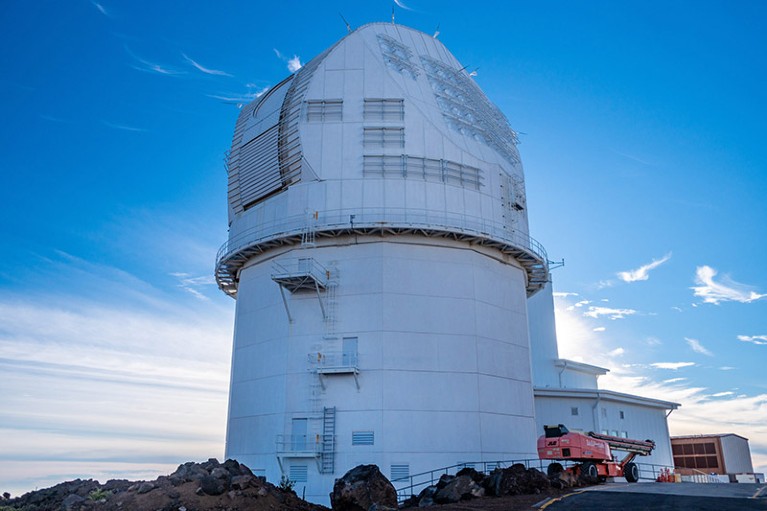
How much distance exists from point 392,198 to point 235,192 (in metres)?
9.11

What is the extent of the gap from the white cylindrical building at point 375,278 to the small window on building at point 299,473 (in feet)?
0.18

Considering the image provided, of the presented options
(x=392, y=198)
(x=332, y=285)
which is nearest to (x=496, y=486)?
(x=332, y=285)

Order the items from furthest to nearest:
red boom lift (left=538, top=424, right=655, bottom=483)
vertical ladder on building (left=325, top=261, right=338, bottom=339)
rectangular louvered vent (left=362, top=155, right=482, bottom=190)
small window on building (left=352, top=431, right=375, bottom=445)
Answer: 1. rectangular louvered vent (left=362, top=155, right=482, bottom=190)
2. vertical ladder on building (left=325, top=261, right=338, bottom=339)
3. small window on building (left=352, top=431, right=375, bottom=445)
4. red boom lift (left=538, top=424, right=655, bottom=483)

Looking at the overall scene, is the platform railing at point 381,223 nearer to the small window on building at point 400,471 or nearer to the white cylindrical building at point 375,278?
the white cylindrical building at point 375,278

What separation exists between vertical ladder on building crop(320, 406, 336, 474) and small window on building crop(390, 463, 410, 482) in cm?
232

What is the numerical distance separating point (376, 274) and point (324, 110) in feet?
27.6

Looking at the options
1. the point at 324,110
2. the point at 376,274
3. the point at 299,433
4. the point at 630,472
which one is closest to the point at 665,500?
the point at 630,472

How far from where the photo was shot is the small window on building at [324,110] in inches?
1153

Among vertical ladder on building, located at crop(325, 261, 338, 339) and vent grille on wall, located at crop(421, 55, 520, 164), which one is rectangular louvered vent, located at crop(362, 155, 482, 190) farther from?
vertical ladder on building, located at crop(325, 261, 338, 339)

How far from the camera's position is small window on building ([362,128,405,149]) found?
2847cm

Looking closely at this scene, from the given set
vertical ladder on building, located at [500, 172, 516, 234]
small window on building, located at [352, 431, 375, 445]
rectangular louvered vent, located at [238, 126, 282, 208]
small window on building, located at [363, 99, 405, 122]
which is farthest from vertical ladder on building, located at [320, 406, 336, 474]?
small window on building, located at [363, 99, 405, 122]

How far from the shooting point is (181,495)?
16.4 meters

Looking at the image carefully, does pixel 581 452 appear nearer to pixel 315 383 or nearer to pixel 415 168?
pixel 315 383

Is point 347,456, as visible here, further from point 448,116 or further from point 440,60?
point 440,60
